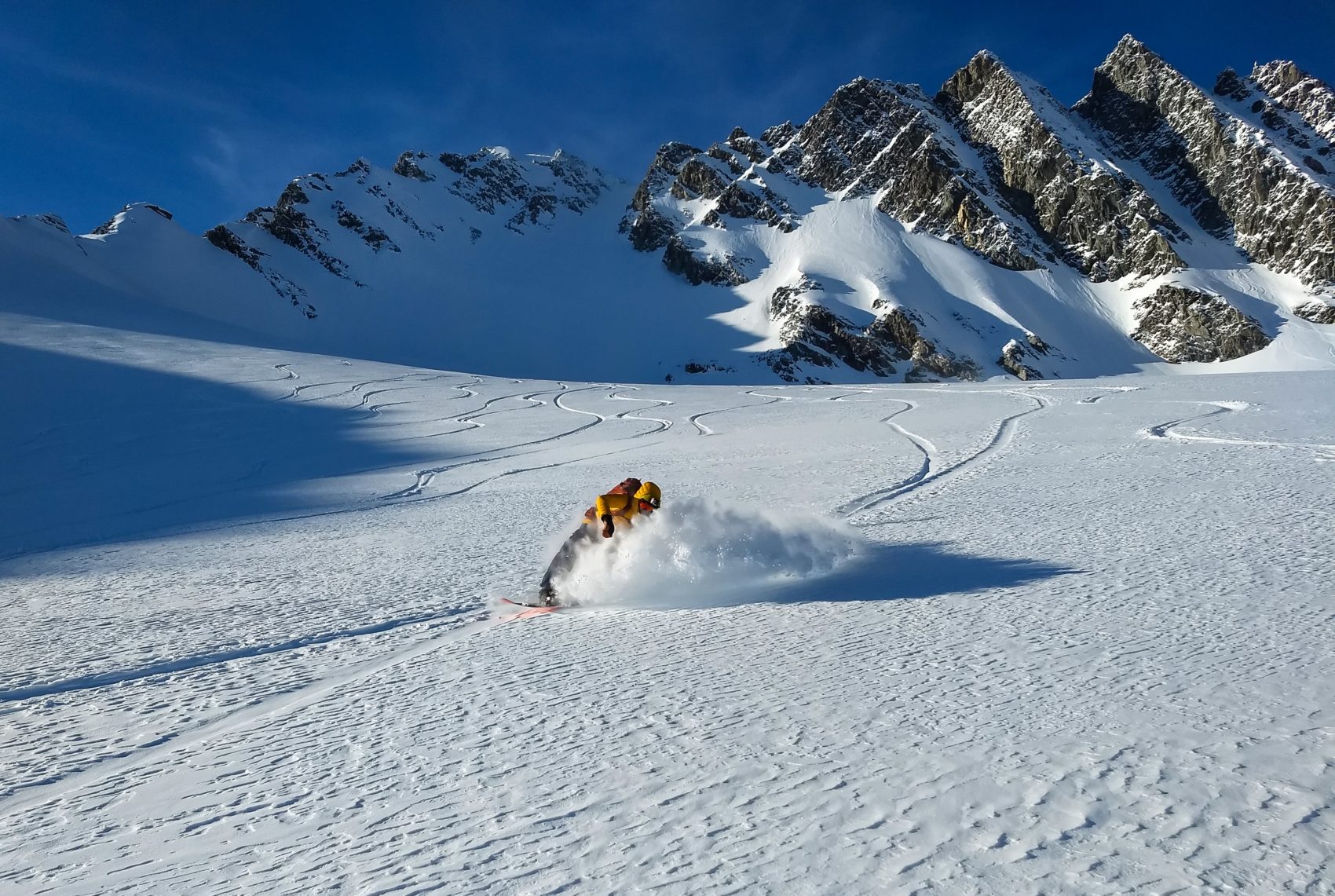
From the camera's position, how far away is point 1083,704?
104 inches

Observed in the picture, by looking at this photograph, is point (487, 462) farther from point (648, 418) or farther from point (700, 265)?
point (700, 265)

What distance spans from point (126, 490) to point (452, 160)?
107953 millimetres

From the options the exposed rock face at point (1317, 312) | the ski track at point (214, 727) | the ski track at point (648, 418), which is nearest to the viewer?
the ski track at point (214, 727)

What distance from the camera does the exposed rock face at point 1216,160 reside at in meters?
75.0

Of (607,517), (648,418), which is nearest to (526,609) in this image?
(607,517)

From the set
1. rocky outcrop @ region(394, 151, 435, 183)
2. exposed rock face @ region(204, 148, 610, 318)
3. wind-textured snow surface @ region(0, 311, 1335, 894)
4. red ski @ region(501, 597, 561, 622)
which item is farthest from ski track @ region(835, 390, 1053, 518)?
rocky outcrop @ region(394, 151, 435, 183)

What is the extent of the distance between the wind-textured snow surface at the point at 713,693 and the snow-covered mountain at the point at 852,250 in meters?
58.0

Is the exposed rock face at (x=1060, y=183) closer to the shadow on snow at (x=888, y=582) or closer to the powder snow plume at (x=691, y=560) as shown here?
the shadow on snow at (x=888, y=582)

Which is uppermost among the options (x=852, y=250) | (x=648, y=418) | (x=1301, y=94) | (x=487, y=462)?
(x=1301, y=94)

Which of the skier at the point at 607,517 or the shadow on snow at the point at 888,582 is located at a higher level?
the skier at the point at 607,517

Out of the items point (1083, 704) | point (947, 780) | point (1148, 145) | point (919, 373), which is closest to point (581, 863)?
point (947, 780)

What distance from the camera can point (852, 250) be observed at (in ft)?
267

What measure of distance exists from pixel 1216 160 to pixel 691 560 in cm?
10660

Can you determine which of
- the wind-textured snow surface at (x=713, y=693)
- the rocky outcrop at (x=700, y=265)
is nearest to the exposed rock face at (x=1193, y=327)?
the rocky outcrop at (x=700, y=265)
